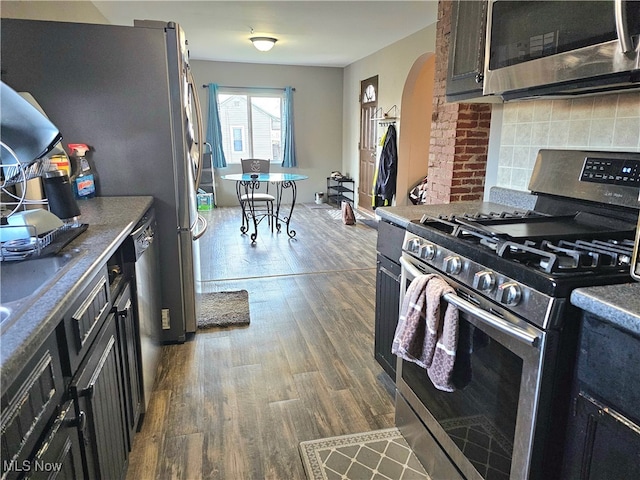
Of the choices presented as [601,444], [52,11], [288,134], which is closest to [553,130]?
[601,444]

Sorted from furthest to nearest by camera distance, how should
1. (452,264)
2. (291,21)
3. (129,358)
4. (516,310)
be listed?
1. (291,21)
2. (129,358)
3. (452,264)
4. (516,310)

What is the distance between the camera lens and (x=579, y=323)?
100cm

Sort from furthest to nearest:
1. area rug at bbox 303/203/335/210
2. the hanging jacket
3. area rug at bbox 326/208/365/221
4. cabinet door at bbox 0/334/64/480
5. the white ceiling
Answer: area rug at bbox 303/203/335/210 < area rug at bbox 326/208/365/221 < the hanging jacket < the white ceiling < cabinet door at bbox 0/334/64/480

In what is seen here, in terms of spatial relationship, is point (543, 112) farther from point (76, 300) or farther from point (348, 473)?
point (76, 300)

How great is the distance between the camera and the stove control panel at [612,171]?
4.78 feet

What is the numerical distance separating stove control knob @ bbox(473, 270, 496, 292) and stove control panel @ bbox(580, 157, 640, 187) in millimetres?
698

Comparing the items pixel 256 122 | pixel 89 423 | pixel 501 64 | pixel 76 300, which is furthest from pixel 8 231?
pixel 256 122

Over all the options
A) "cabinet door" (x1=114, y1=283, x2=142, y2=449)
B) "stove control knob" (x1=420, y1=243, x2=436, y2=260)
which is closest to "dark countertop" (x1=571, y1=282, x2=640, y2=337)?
"stove control knob" (x1=420, y1=243, x2=436, y2=260)

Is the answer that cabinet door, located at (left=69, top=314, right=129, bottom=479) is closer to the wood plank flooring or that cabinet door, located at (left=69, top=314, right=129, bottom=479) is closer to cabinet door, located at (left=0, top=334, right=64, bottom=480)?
cabinet door, located at (left=0, top=334, right=64, bottom=480)

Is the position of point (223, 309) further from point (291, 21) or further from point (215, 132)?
point (215, 132)

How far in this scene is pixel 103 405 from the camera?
1244 millimetres

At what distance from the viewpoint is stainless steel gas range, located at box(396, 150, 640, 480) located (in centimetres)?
103

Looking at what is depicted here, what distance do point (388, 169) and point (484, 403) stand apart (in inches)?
182

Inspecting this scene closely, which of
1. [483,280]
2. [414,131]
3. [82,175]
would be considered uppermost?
[414,131]
